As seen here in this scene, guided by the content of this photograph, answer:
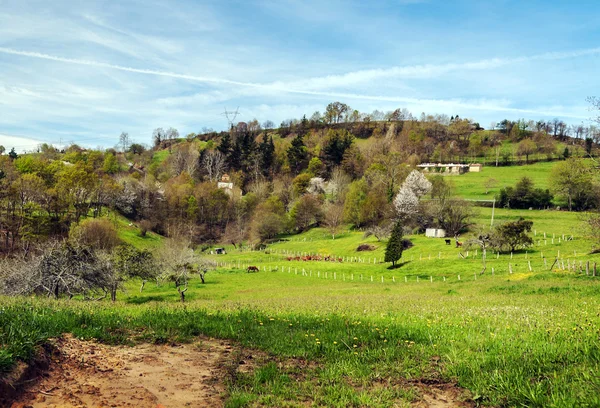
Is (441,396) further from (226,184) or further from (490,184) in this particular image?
(226,184)

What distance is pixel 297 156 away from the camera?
17275cm

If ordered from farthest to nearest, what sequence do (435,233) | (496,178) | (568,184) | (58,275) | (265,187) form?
(265,187)
(496,178)
(568,184)
(435,233)
(58,275)

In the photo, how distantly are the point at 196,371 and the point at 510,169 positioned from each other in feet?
500

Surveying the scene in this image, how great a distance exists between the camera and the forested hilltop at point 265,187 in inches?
3541

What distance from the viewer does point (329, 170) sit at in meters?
162

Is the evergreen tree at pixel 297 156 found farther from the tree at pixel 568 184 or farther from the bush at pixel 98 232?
the tree at pixel 568 184

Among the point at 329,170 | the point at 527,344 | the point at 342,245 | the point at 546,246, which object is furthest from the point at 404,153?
the point at 527,344

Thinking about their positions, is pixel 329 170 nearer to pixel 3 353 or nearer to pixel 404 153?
pixel 404 153

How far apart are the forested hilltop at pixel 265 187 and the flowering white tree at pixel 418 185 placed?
11.3ft

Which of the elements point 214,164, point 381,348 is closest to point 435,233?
point 381,348

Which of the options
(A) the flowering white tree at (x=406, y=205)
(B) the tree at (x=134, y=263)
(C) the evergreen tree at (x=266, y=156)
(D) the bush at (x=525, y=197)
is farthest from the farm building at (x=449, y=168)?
(B) the tree at (x=134, y=263)

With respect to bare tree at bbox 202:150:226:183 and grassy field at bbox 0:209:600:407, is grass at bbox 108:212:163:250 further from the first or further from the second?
grassy field at bbox 0:209:600:407

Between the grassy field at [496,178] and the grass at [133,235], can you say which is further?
the grassy field at [496,178]

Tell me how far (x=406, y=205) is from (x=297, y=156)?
271ft
